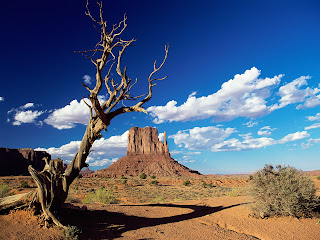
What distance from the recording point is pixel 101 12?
22.8 feet

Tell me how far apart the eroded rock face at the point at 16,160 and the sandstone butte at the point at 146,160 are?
98.2 feet

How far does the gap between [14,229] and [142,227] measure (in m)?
3.74

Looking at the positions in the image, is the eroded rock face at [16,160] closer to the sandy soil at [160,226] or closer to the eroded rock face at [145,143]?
the eroded rock face at [145,143]

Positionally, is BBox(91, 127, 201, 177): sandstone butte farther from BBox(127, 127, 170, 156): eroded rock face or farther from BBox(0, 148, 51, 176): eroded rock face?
BBox(0, 148, 51, 176): eroded rock face

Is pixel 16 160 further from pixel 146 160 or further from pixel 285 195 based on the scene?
pixel 285 195

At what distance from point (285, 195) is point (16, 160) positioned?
360ft

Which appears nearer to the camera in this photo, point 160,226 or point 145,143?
point 160,226

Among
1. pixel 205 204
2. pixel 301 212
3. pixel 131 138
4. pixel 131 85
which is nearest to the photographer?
pixel 131 85

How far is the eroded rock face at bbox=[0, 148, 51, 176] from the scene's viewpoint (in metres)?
82.6

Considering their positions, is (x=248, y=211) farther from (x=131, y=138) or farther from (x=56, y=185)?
(x=131, y=138)

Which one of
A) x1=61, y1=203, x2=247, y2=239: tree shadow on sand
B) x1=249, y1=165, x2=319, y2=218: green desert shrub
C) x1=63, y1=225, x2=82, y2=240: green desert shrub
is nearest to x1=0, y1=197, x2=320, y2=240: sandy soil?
x1=61, y1=203, x2=247, y2=239: tree shadow on sand

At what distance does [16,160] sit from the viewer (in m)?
92.2

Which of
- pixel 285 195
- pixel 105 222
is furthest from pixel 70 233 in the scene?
pixel 285 195

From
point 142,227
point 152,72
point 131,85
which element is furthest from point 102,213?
point 152,72
